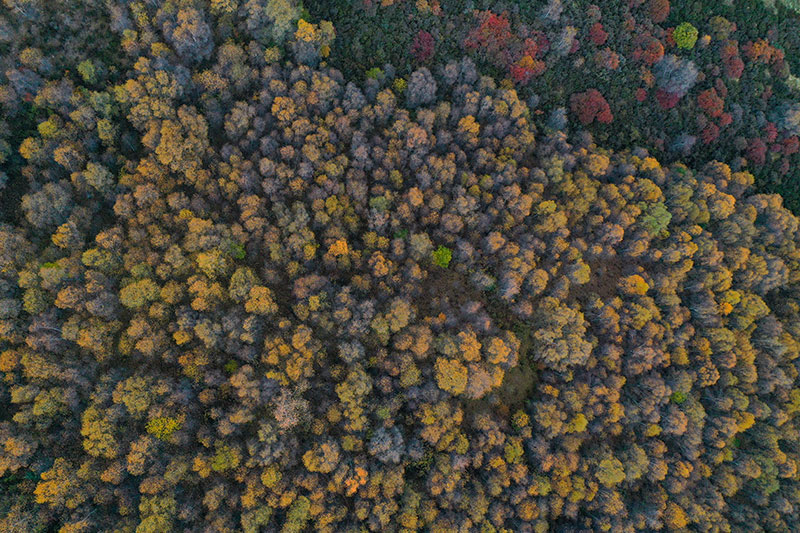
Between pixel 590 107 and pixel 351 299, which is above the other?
pixel 590 107

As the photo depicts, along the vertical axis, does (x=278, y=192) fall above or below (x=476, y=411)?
above

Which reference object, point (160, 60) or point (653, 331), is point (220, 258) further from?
point (653, 331)

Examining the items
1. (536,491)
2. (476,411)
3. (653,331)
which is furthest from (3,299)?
(653,331)

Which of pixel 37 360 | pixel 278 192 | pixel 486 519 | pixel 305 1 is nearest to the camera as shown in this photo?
pixel 37 360

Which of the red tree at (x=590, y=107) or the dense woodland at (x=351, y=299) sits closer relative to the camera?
the dense woodland at (x=351, y=299)

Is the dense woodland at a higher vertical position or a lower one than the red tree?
lower

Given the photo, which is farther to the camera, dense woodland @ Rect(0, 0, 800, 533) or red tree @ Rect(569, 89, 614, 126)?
red tree @ Rect(569, 89, 614, 126)

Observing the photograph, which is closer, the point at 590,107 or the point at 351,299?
the point at 351,299

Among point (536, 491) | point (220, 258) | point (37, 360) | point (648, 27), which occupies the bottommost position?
point (37, 360)
